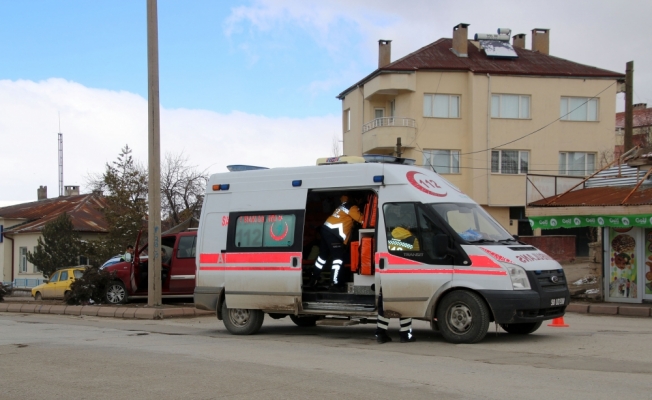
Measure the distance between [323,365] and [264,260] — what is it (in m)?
3.60

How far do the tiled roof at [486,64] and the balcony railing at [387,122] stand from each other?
241 centimetres

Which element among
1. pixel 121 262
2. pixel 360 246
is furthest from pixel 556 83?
pixel 360 246

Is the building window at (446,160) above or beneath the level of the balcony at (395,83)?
beneath

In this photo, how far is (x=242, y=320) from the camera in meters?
12.6

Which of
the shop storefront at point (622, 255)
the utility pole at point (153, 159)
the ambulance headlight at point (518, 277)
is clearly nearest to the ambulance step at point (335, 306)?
the ambulance headlight at point (518, 277)

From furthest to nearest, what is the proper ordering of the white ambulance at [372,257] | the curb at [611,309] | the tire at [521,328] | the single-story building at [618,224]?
the single-story building at [618,224]
the curb at [611,309]
the tire at [521,328]
the white ambulance at [372,257]

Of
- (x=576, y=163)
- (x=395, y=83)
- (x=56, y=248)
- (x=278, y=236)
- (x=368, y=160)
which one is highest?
(x=395, y=83)

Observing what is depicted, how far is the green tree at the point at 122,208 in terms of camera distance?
1259 inches

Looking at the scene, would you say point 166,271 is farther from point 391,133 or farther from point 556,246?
point 556,246

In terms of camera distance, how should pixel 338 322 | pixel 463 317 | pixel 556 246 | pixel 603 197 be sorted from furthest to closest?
pixel 556 246 → pixel 603 197 → pixel 338 322 → pixel 463 317

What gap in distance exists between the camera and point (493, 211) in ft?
128

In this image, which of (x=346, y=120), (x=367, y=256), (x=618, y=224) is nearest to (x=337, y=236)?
(x=367, y=256)

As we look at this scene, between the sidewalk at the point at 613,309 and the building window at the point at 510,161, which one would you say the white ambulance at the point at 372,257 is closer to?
the sidewalk at the point at 613,309

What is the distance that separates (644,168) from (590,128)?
2234cm
